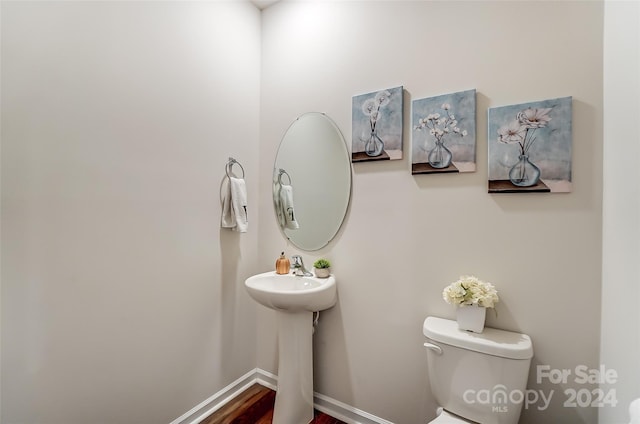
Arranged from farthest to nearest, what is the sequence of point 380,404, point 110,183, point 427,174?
1. point 380,404
2. point 427,174
3. point 110,183

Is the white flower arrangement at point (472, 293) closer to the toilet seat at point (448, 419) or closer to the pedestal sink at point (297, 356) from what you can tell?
the toilet seat at point (448, 419)

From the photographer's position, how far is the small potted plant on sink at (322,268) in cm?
176

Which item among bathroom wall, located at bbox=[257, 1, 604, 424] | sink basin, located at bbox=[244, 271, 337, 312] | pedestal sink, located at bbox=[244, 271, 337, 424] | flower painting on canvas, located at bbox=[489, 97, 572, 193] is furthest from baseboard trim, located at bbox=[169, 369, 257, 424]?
flower painting on canvas, located at bbox=[489, 97, 572, 193]

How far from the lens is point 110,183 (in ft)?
4.33

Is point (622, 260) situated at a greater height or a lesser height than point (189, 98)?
lesser

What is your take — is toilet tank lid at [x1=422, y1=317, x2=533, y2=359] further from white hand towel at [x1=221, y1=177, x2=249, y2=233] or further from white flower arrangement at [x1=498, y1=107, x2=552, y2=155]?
white hand towel at [x1=221, y1=177, x2=249, y2=233]

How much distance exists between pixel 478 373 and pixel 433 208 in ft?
2.42

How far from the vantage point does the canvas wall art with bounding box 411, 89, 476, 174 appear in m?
1.38

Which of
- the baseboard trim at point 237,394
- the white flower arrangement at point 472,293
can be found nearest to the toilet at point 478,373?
the white flower arrangement at point 472,293

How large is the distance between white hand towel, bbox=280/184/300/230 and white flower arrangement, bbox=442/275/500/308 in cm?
104

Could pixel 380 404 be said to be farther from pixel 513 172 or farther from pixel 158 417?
pixel 513 172

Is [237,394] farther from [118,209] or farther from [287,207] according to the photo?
[118,209]

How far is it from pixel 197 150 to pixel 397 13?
4.40ft

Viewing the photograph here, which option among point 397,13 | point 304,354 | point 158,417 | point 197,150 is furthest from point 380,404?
point 397,13
